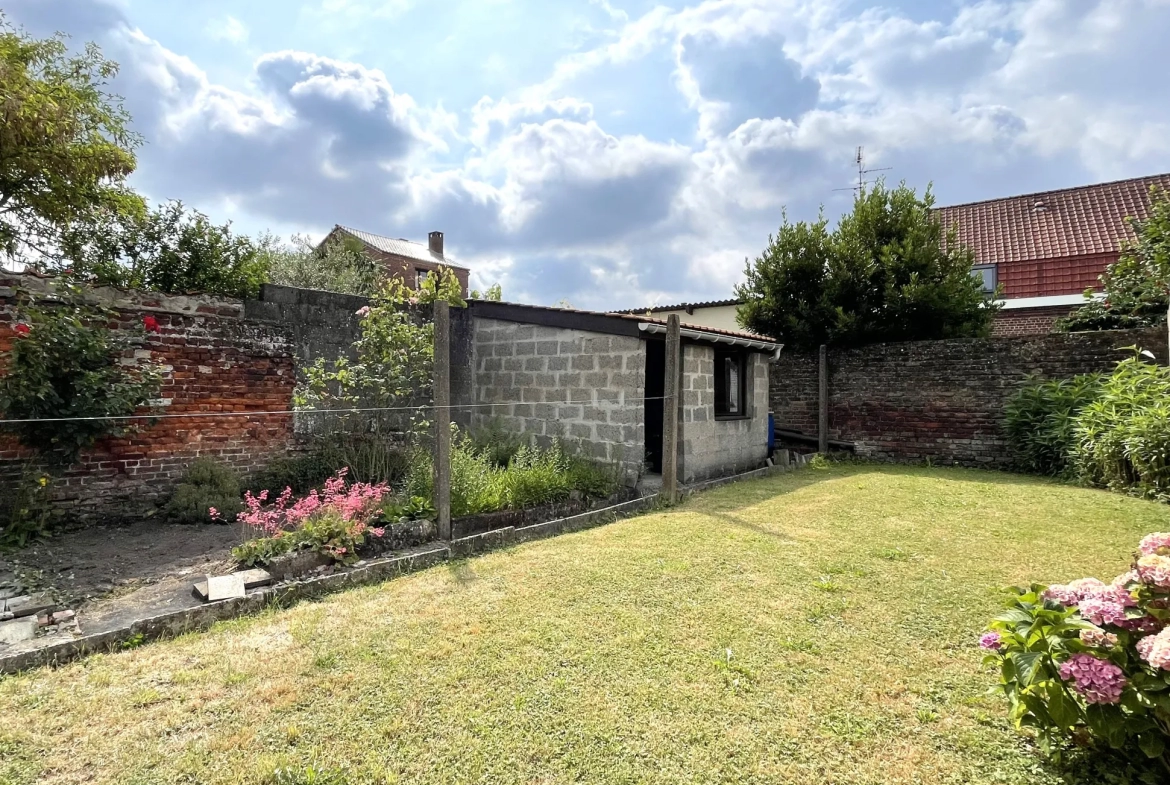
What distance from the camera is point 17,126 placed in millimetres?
6461

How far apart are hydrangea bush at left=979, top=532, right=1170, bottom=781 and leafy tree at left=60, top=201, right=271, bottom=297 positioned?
7741 millimetres

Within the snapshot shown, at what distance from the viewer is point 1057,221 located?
1711 centimetres

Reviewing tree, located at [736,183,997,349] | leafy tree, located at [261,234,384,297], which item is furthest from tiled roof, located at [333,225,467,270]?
tree, located at [736,183,997,349]

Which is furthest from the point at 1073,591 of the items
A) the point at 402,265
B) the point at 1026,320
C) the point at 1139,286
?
the point at 402,265

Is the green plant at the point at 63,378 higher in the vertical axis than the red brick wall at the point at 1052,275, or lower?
lower

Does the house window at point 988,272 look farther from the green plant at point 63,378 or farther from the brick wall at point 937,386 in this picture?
the green plant at point 63,378

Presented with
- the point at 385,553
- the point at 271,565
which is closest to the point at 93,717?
the point at 271,565

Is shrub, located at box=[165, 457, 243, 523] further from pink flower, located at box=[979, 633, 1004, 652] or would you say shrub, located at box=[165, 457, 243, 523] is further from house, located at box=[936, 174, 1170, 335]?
house, located at box=[936, 174, 1170, 335]

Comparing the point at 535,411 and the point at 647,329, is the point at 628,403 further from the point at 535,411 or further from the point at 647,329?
the point at 535,411

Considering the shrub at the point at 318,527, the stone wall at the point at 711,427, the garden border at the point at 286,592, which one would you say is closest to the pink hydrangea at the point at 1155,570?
the garden border at the point at 286,592

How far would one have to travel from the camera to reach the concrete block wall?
7.30 meters

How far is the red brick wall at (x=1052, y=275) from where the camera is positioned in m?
15.4

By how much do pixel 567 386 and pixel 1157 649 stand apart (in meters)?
6.61

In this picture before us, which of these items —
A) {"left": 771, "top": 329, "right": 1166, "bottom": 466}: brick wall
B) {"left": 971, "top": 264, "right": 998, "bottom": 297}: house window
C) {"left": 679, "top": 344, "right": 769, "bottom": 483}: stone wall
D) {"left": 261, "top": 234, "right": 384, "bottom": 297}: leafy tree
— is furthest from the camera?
{"left": 971, "top": 264, "right": 998, "bottom": 297}: house window
